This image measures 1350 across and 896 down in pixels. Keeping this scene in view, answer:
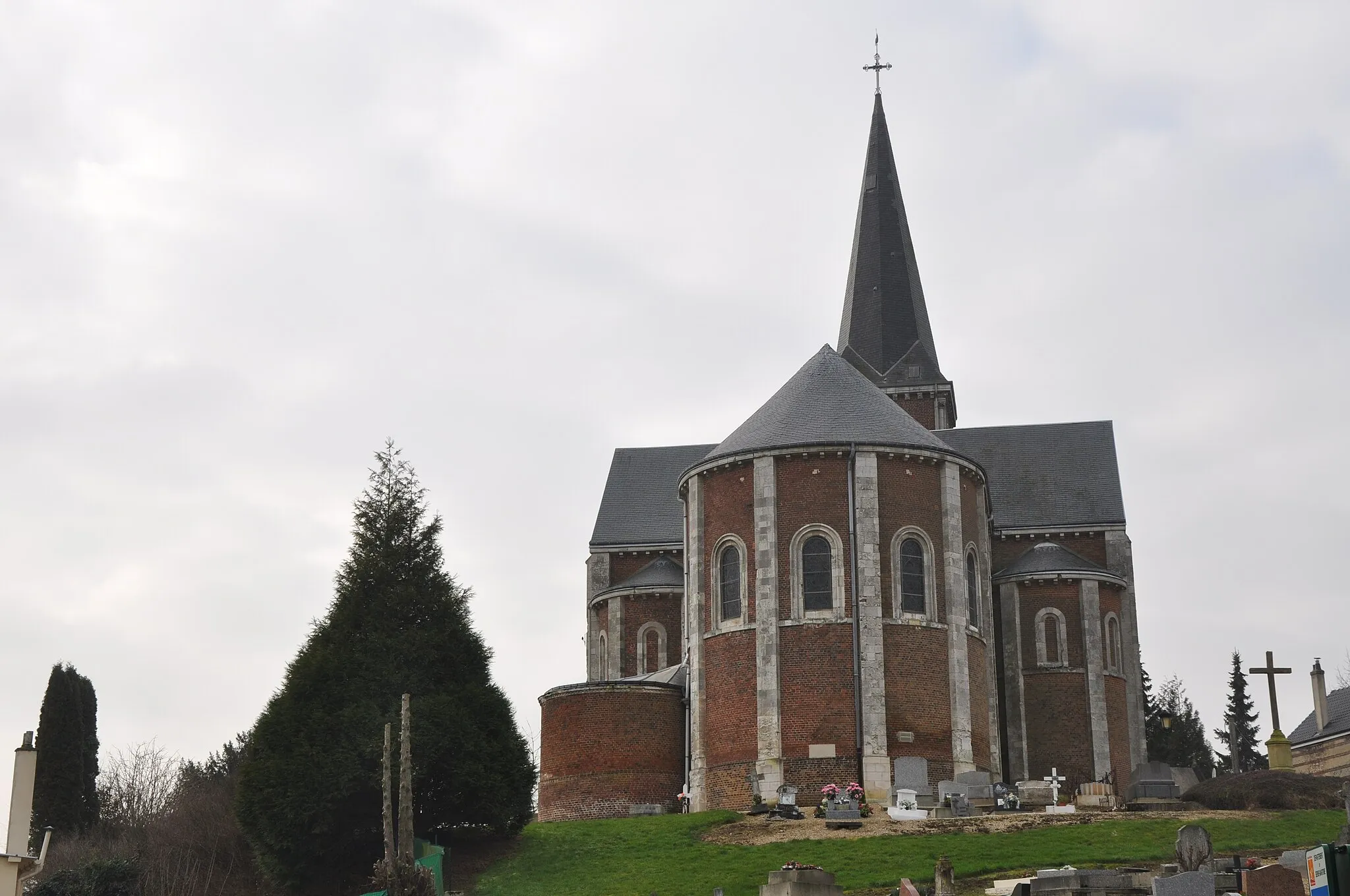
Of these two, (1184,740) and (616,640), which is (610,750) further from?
(1184,740)

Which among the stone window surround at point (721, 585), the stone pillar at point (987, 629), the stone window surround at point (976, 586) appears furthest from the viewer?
the stone pillar at point (987, 629)

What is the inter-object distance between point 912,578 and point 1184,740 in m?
38.6

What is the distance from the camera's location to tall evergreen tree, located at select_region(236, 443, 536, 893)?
3123 cm

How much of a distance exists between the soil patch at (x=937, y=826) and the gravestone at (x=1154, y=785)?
6.82 feet

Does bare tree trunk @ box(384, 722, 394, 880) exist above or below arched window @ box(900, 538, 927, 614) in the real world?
below

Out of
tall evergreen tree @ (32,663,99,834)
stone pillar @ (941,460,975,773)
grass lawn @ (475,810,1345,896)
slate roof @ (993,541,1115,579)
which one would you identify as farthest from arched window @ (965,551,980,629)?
tall evergreen tree @ (32,663,99,834)

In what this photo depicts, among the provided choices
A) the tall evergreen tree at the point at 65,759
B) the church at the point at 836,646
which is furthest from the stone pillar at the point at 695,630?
the tall evergreen tree at the point at 65,759

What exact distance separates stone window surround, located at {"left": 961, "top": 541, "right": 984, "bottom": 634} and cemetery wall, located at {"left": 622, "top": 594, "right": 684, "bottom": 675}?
36.9 ft

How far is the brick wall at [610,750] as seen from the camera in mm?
39688

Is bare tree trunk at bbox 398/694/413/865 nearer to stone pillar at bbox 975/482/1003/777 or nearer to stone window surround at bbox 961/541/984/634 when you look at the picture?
stone window surround at bbox 961/541/984/634

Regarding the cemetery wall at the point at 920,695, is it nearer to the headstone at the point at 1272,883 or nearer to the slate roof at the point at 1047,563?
the slate roof at the point at 1047,563

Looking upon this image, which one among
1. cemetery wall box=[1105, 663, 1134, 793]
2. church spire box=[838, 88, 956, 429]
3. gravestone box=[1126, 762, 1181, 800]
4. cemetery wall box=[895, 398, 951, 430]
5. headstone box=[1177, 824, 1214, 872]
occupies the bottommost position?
headstone box=[1177, 824, 1214, 872]

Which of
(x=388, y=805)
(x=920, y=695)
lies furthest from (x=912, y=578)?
(x=388, y=805)

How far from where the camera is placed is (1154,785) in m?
34.1
